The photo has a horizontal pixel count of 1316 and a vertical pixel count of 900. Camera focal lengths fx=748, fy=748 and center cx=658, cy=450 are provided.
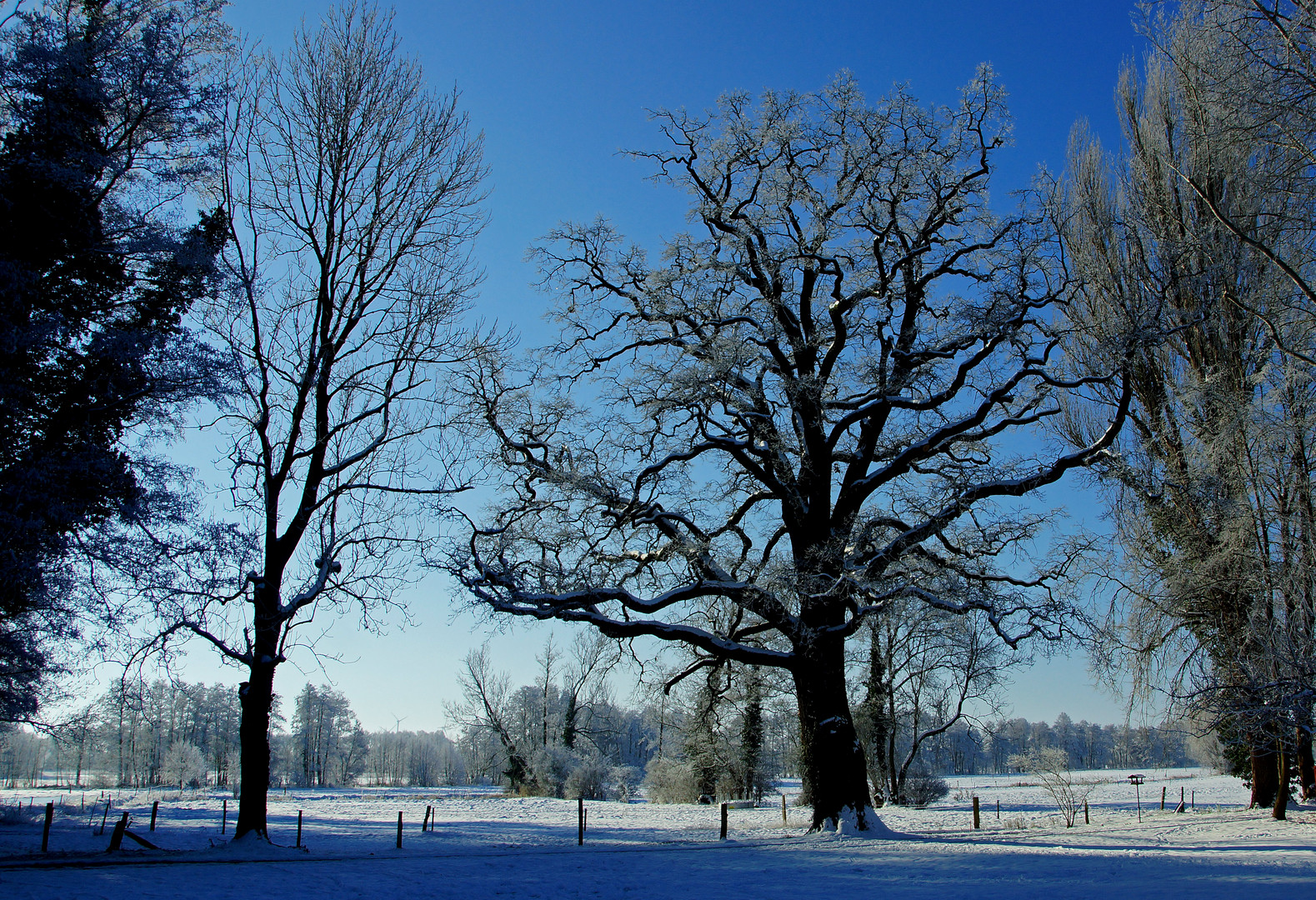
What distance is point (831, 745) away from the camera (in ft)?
46.4

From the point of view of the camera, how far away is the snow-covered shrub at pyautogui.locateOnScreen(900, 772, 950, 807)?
106 feet

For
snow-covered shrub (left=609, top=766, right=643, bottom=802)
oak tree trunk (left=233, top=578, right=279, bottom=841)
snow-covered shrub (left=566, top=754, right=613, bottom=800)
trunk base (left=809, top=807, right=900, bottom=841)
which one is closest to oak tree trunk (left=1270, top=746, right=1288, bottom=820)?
trunk base (left=809, top=807, right=900, bottom=841)

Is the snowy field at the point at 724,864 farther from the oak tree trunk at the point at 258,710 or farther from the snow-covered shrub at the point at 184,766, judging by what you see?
the snow-covered shrub at the point at 184,766

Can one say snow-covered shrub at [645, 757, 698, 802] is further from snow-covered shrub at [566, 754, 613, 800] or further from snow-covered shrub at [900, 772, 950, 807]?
snow-covered shrub at [900, 772, 950, 807]

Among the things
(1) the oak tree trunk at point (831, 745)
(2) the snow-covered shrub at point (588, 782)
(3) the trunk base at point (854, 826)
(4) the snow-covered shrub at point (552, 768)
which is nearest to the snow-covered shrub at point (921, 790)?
(2) the snow-covered shrub at point (588, 782)

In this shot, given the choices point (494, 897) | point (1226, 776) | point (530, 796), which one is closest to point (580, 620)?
point (494, 897)

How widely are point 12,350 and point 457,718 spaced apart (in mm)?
50751

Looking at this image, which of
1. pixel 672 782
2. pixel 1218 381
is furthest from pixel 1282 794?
pixel 672 782

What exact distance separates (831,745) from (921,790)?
22.6 metres

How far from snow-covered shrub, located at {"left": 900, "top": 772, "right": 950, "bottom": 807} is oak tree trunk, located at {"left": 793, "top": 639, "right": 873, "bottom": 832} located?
812 inches

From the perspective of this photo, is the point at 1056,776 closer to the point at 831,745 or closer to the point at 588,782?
the point at 831,745

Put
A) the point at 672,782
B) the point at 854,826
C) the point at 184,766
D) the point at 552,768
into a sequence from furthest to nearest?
the point at 184,766 < the point at 552,768 < the point at 672,782 < the point at 854,826

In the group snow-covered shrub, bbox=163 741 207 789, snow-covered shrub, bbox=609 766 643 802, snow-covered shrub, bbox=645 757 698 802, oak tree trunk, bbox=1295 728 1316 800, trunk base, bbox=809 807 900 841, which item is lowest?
snow-covered shrub, bbox=163 741 207 789

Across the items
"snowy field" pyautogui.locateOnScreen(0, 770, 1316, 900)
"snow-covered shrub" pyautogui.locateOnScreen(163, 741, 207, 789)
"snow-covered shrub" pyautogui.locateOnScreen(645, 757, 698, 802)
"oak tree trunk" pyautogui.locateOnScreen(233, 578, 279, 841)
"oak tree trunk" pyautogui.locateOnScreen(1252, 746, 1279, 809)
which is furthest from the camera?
"snow-covered shrub" pyautogui.locateOnScreen(163, 741, 207, 789)
